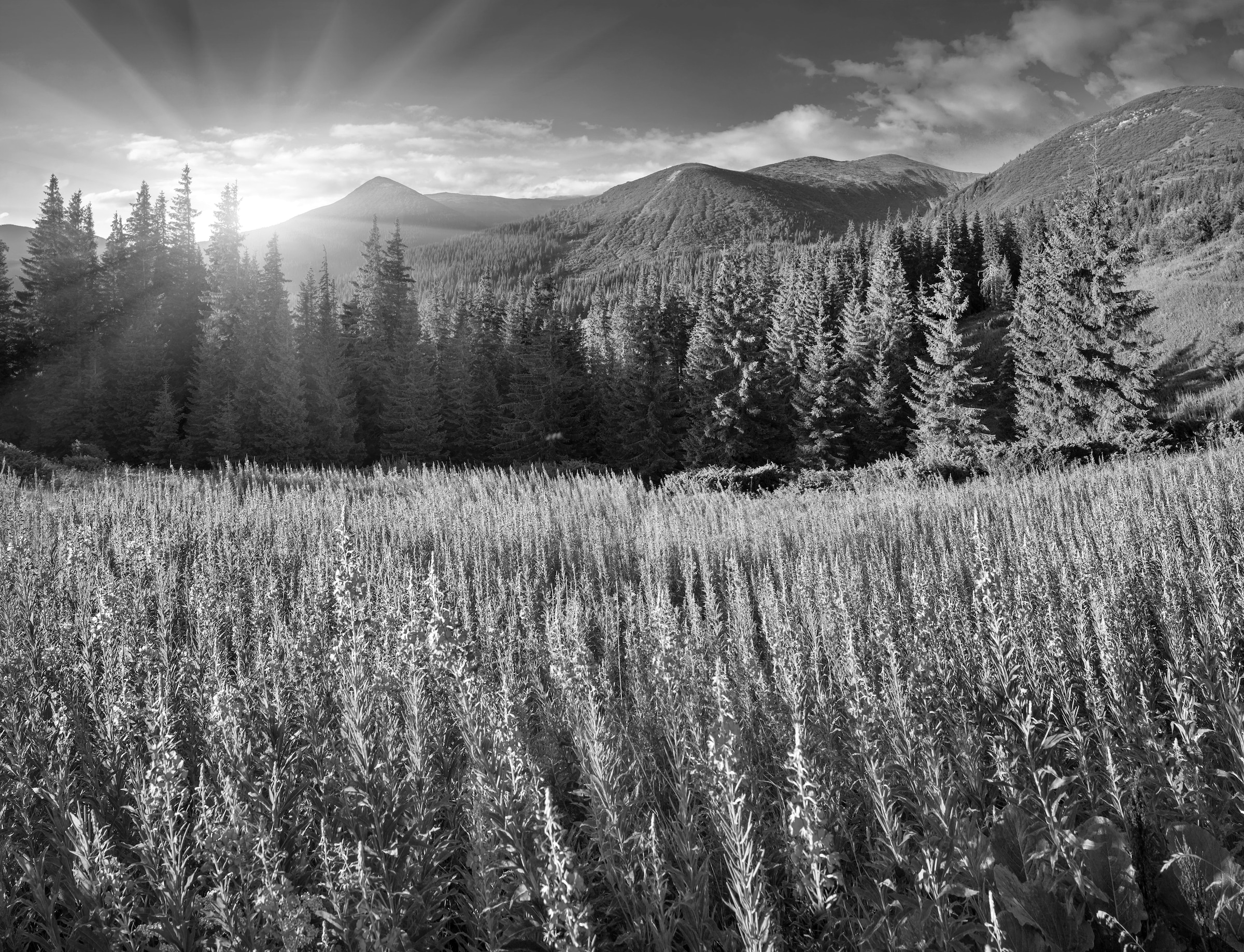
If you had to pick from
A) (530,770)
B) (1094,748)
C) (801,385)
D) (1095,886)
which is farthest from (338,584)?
(801,385)

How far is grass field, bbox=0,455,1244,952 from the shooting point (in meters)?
2.05

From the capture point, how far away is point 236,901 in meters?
2.04

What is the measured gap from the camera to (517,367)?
3969cm

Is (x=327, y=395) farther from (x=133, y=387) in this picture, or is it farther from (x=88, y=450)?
(x=88, y=450)

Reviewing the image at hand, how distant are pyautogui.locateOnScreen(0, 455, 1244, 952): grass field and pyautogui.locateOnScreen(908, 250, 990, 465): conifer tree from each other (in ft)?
83.4

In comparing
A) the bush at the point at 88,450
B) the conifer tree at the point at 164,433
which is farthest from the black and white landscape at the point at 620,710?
the conifer tree at the point at 164,433

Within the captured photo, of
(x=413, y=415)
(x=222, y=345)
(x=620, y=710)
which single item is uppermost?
(x=222, y=345)

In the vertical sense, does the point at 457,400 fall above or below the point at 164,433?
above

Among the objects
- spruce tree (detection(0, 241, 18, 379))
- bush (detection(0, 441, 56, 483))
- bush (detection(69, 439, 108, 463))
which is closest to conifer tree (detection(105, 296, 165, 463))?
bush (detection(69, 439, 108, 463))

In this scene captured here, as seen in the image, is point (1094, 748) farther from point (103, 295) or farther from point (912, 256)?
point (912, 256)

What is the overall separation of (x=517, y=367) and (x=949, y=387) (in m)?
23.1

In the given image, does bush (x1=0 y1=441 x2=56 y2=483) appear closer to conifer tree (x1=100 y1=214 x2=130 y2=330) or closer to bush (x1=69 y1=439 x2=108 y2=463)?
bush (x1=69 y1=439 x2=108 y2=463)

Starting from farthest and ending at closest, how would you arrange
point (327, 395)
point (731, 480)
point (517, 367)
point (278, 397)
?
1. point (517, 367)
2. point (327, 395)
3. point (278, 397)
4. point (731, 480)

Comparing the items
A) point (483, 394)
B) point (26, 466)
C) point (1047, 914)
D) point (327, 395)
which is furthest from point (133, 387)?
point (1047, 914)
